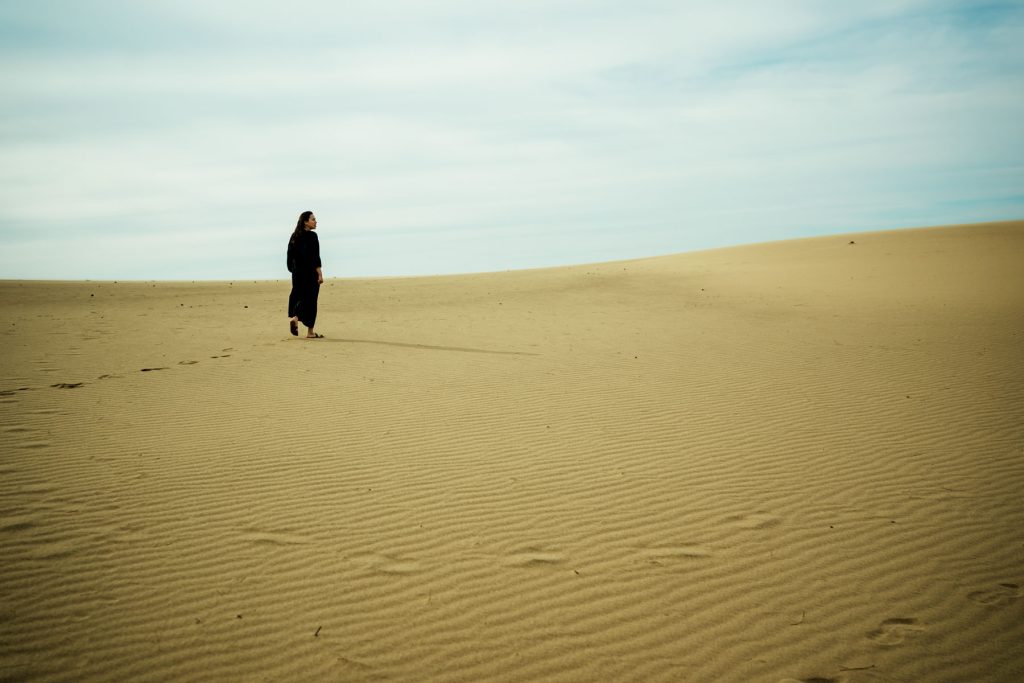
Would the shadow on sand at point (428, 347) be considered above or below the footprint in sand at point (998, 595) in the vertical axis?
above

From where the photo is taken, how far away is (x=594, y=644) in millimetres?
3250

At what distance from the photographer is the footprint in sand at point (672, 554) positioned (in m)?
4.01

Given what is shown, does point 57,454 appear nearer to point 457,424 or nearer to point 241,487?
point 241,487

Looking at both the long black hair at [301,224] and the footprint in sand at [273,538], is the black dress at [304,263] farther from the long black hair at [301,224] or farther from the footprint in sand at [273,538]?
the footprint in sand at [273,538]

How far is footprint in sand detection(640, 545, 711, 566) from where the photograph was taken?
4008 mm

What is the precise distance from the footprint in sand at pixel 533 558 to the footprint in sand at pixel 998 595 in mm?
2395

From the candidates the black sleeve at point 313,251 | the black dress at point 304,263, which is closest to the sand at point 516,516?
the black dress at point 304,263

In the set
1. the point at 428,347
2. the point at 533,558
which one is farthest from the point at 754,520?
the point at 428,347

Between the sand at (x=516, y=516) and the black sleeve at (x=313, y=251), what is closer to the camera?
the sand at (x=516, y=516)

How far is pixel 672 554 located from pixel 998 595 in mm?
1816

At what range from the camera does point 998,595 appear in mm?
3537

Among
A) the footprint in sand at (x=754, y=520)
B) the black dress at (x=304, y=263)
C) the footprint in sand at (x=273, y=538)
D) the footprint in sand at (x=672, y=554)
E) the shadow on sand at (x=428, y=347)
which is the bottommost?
the footprint in sand at (x=273, y=538)

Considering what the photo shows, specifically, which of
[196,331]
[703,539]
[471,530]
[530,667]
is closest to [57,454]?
[471,530]

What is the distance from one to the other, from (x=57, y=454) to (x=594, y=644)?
18.2 ft
